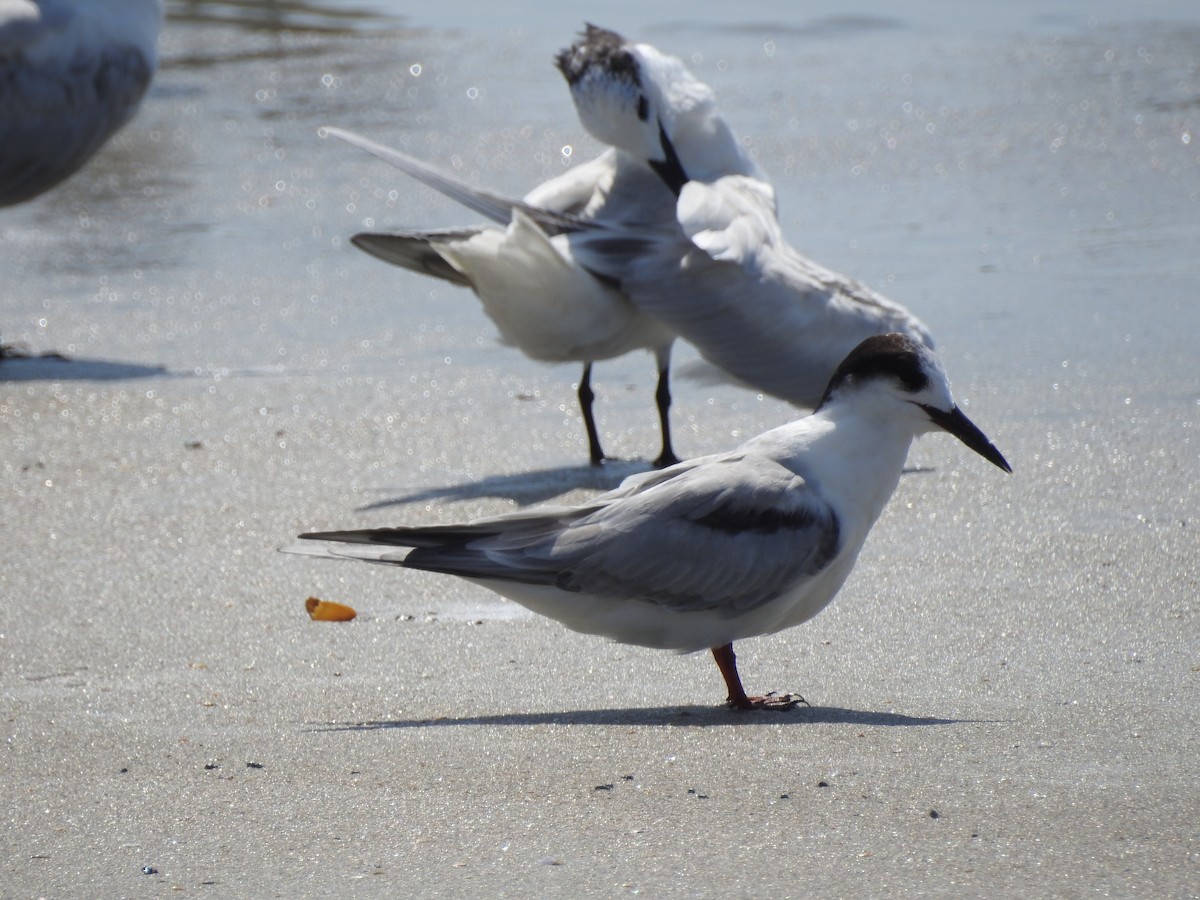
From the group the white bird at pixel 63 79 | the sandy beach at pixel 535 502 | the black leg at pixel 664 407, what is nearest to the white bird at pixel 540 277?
the black leg at pixel 664 407

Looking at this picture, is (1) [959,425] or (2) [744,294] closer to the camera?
(1) [959,425]

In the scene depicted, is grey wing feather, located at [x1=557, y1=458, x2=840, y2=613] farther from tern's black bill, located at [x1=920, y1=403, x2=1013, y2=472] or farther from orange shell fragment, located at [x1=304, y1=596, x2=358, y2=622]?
orange shell fragment, located at [x1=304, y1=596, x2=358, y2=622]

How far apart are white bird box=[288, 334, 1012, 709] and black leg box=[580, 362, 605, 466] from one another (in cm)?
169

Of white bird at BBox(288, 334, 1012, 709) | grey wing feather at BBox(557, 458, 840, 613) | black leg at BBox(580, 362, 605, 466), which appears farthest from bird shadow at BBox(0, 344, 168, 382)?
grey wing feather at BBox(557, 458, 840, 613)

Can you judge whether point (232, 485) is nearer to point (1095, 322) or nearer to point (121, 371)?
point (121, 371)

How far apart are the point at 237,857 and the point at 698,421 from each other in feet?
10.4

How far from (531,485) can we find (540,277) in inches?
24.6

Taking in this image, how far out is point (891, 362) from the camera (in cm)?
313

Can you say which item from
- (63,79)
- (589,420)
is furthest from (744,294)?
(63,79)

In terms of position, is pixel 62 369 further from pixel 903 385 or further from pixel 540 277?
pixel 903 385

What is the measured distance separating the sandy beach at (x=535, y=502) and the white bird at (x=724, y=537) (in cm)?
16

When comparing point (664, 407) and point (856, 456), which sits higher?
point (856, 456)

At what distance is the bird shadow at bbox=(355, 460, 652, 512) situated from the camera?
14.9ft

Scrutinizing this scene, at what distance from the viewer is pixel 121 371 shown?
5.78 meters
